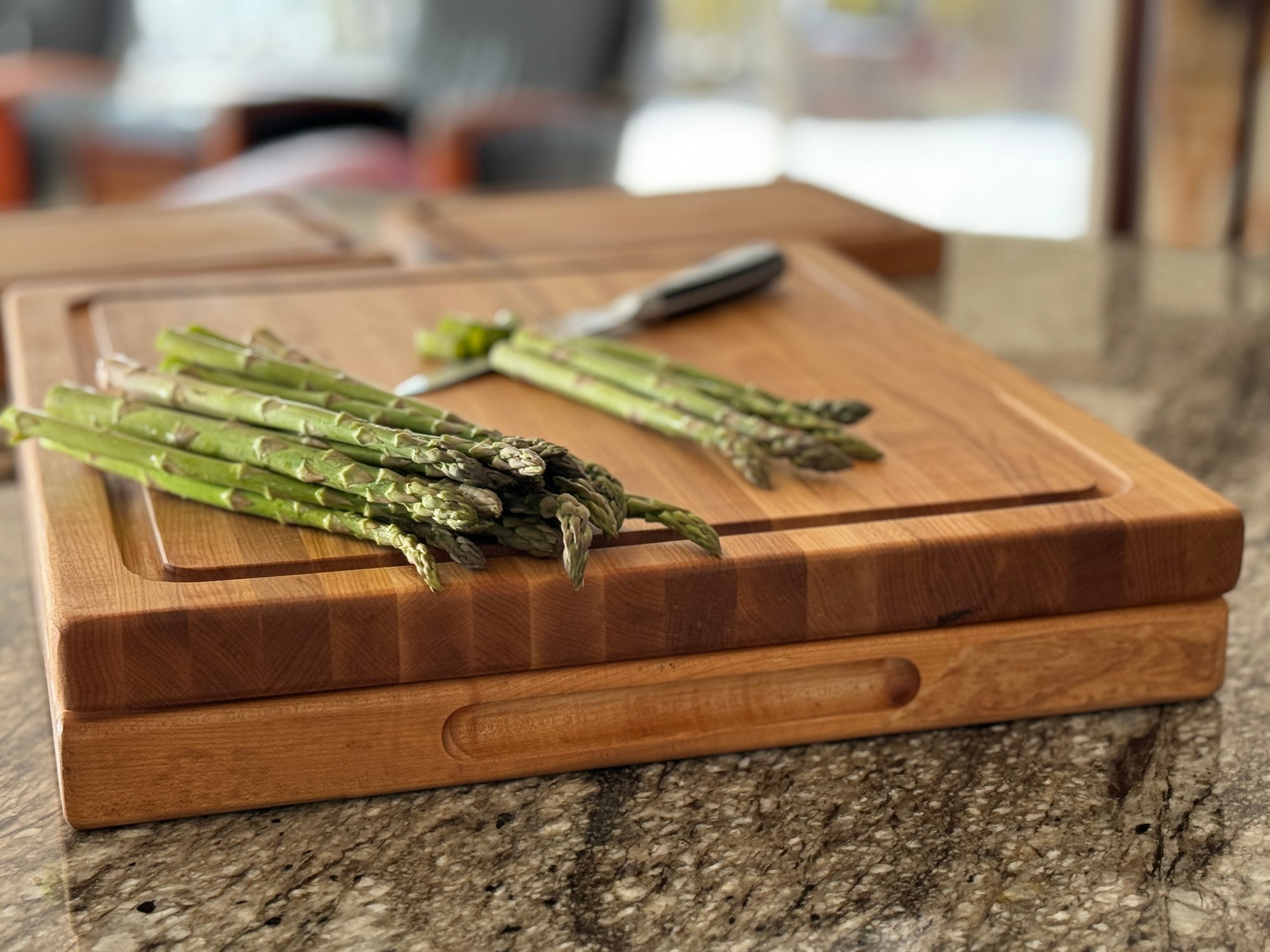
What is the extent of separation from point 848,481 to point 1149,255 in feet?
4.32

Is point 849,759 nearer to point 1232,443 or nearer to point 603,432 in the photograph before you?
point 603,432

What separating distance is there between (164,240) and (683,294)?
2.21 ft

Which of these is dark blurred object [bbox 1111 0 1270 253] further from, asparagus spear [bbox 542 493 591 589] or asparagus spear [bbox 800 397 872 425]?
asparagus spear [bbox 542 493 591 589]

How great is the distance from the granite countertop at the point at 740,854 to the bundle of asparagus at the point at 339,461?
0.44 feet

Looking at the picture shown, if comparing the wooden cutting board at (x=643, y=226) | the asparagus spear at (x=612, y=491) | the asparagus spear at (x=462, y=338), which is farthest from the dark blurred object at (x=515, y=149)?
the asparagus spear at (x=612, y=491)

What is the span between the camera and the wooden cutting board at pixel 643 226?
172cm

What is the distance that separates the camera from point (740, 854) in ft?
2.50

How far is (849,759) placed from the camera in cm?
85

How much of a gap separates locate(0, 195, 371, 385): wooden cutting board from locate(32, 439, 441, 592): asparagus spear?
2.15ft

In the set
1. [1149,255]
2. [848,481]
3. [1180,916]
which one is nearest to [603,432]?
[848,481]

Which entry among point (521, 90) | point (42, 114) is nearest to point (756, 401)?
point (521, 90)

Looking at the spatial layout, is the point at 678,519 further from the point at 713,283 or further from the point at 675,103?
the point at 675,103

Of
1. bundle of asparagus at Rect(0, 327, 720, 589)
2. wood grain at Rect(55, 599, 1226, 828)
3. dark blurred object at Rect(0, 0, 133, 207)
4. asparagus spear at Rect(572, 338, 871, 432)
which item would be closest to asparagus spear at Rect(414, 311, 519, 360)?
asparagus spear at Rect(572, 338, 871, 432)

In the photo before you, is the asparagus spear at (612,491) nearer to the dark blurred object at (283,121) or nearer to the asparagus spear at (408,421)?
the asparagus spear at (408,421)
